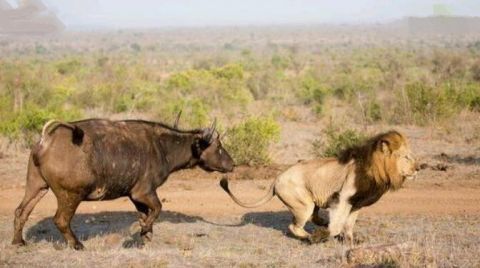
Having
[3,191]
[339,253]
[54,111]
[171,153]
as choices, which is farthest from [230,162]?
[54,111]

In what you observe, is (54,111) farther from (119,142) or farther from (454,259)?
(454,259)

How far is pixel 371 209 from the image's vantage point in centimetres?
1449

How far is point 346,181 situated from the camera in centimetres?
1119

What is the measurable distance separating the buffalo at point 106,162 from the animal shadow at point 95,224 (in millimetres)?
911

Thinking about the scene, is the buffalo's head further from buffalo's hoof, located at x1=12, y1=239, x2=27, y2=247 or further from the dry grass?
buffalo's hoof, located at x1=12, y1=239, x2=27, y2=247

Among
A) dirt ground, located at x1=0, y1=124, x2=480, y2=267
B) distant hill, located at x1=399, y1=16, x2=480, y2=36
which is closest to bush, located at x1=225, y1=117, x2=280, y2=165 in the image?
dirt ground, located at x1=0, y1=124, x2=480, y2=267

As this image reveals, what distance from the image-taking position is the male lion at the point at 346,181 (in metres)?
10.8

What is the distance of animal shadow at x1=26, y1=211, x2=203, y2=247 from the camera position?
1224cm

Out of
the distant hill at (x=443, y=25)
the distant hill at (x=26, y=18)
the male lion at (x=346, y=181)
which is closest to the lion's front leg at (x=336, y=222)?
the male lion at (x=346, y=181)

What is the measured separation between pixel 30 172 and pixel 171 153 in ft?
7.11

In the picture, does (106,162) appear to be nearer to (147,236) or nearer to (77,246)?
(77,246)

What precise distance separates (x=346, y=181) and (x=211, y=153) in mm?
2223

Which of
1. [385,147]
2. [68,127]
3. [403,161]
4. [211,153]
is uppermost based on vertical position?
[68,127]

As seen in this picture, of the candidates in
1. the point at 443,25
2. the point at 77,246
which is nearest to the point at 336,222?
the point at 77,246
